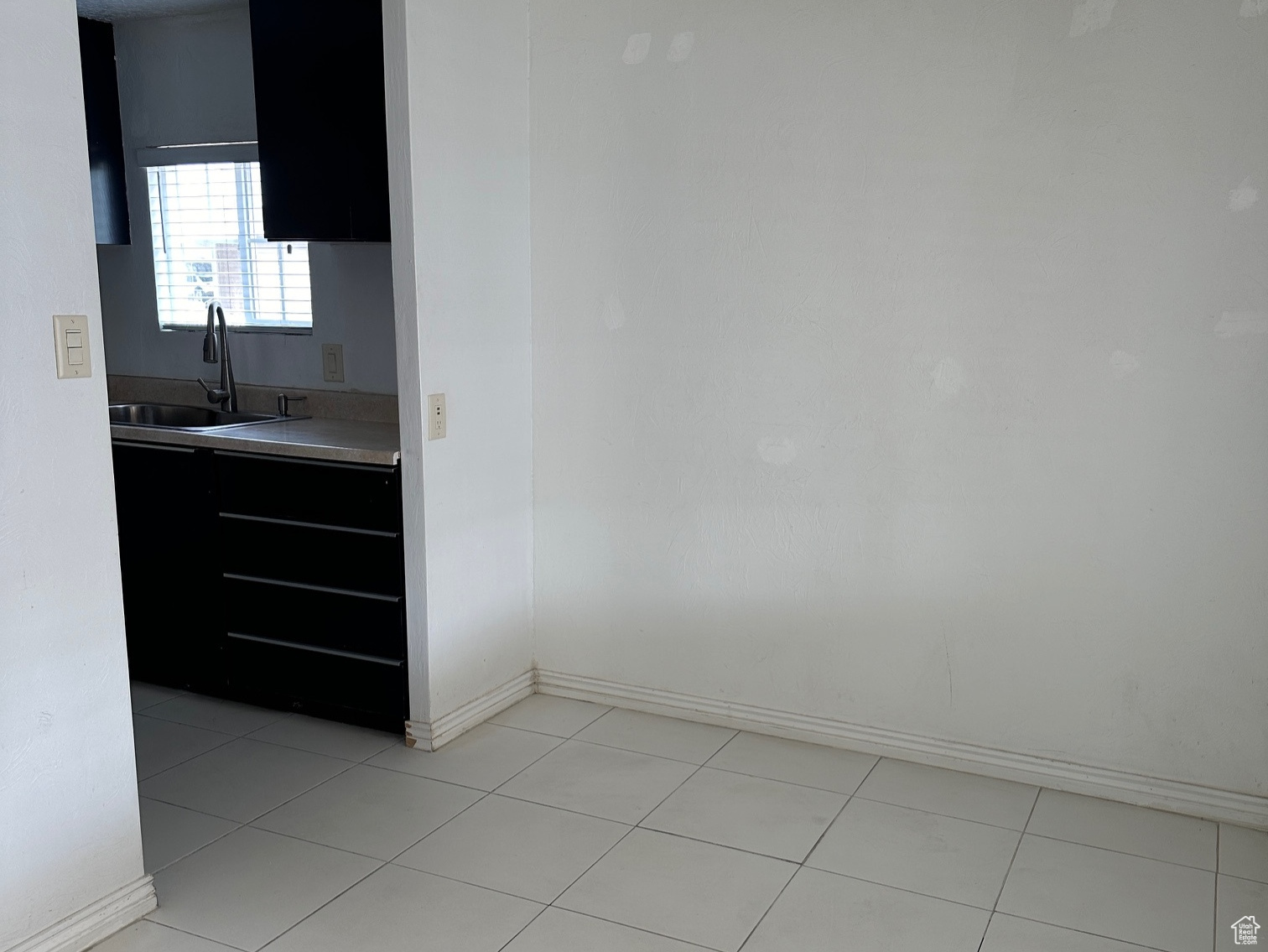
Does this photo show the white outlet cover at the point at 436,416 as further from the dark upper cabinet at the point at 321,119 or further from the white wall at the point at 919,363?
the dark upper cabinet at the point at 321,119

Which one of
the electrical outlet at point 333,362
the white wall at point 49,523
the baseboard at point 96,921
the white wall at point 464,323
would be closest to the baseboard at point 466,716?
the white wall at point 464,323

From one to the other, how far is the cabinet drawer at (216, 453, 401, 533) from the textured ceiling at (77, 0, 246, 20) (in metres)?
1.65

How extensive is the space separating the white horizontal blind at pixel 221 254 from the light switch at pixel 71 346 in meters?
1.83

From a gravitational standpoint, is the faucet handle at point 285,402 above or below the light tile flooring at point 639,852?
above

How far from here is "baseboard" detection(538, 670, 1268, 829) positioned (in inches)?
102

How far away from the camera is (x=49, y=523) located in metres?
1.98

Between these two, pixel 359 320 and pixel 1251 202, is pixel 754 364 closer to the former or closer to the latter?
pixel 1251 202

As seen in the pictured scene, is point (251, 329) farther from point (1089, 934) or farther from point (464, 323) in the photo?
point (1089, 934)

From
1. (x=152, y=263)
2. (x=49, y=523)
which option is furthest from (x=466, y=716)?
(x=152, y=263)

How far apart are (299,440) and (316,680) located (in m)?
0.71

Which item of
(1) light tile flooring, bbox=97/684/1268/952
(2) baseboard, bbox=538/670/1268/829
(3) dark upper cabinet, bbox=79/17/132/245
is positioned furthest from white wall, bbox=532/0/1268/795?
(3) dark upper cabinet, bbox=79/17/132/245

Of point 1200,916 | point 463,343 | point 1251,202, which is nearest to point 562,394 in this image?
point 463,343

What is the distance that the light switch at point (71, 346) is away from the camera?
6.46 ft

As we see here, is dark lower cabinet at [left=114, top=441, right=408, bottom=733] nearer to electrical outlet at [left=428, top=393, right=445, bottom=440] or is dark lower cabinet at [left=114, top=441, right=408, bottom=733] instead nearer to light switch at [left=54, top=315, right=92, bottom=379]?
electrical outlet at [left=428, top=393, right=445, bottom=440]
